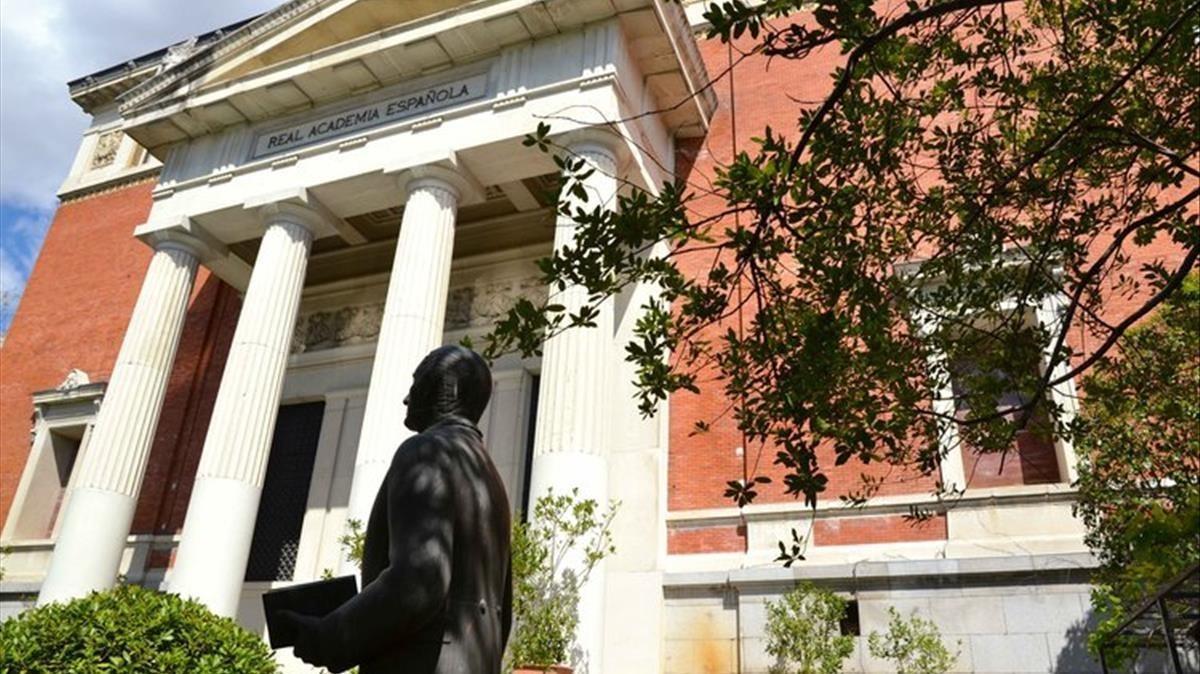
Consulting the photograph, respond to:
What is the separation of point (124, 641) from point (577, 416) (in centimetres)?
563

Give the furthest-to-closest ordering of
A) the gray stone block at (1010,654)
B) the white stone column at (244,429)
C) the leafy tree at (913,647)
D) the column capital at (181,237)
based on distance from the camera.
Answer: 1. the column capital at (181,237)
2. the white stone column at (244,429)
3. the gray stone block at (1010,654)
4. the leafy tree at (913,647)

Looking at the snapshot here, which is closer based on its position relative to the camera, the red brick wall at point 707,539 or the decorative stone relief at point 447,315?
the red brick wall at point 707,539

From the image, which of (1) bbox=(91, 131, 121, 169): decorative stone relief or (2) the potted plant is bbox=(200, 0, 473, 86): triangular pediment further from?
(1) bbox=(91, 131, 121, 169): decorative stone relief

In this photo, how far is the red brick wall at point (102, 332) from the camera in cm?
1902

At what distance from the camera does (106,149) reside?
985 inches

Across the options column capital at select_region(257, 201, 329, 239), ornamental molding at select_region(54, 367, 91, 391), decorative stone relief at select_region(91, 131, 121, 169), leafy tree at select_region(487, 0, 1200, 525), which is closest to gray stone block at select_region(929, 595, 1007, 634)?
leafy tree at select_region(487, 0, 1200, 525)

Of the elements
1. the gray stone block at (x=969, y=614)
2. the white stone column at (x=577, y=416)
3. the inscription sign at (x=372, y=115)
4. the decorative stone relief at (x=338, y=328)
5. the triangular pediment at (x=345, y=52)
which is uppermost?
the triangular pediment at (x=345, y=52)

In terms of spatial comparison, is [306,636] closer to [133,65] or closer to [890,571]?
[890,571]

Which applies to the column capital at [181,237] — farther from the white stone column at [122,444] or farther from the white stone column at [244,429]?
the white stone column at [244,429]

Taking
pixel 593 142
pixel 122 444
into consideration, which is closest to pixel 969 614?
pixel 593 142

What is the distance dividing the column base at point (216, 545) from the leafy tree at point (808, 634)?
7.82 metres

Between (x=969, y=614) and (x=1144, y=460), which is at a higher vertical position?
(x=1144, y=460)

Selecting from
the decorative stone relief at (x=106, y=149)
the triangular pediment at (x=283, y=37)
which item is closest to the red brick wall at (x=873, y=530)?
the triangular pediment at (x=283, y=37)

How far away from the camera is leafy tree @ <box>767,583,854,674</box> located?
10.2 m
